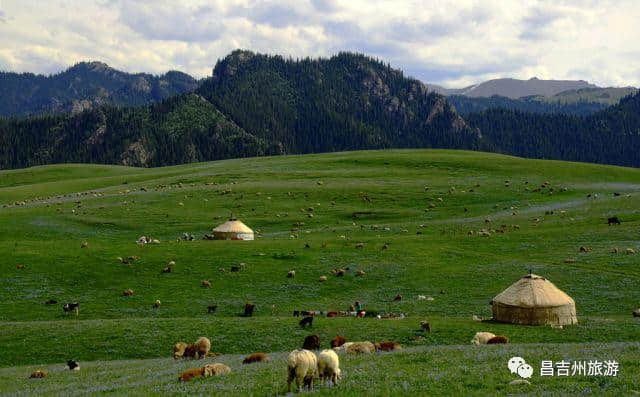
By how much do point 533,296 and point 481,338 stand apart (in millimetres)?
7433

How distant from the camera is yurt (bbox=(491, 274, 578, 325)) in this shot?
129 feet

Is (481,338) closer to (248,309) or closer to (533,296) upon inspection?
(533,296)

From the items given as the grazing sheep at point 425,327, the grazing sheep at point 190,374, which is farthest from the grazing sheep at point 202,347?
the grazing sheep at point 425,327

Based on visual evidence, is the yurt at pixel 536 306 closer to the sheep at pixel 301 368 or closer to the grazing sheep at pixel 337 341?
the grazing sheep at pixel 337 341

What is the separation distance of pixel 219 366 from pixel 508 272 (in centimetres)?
3420

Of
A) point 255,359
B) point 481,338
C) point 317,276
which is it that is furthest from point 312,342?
point 317,276

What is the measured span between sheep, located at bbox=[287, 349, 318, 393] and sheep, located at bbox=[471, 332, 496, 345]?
14.6 metres

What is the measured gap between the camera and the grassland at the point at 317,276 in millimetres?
27453

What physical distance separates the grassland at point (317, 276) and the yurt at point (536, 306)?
48.6 inches

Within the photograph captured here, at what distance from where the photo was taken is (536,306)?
39.2m

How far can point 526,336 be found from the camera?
35875 mm

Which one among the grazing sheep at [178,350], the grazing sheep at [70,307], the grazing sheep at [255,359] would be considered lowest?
the grazing sheep at [70,307]

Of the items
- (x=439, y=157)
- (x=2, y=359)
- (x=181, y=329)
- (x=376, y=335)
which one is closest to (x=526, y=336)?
(x=376, y=335)

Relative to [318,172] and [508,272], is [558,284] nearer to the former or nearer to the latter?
[508,272]
